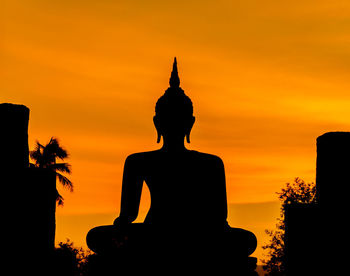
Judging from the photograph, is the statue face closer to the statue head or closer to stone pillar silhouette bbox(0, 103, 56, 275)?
the statue head

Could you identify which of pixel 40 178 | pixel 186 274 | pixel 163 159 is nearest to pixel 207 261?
pixel 186 274

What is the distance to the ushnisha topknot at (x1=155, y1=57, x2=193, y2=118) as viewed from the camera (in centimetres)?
1331

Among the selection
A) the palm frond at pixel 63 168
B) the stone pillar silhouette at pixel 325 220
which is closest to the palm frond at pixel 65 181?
the palm frond at pixel 63 168

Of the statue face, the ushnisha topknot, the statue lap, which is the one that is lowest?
the statue lap

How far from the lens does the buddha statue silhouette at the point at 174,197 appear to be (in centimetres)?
1259

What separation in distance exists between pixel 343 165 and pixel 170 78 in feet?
9.66

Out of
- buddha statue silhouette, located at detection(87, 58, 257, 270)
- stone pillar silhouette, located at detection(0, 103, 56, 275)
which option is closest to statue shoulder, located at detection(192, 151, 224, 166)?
buddha statue silhouette, located at detection(87, 58, 257, 270)

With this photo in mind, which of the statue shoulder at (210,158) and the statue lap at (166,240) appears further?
the statue shoulder at (210,158)

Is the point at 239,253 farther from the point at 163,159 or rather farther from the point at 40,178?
the point at 40,178

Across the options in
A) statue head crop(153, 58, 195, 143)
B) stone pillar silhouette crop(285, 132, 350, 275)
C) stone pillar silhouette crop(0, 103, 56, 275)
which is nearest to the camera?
stone pillar silhouette crop(0, 103, 56, 275)

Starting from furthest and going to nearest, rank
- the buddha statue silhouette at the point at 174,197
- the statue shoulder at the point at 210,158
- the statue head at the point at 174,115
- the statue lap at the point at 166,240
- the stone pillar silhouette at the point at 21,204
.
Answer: the statue head at the point at 174,115 → the statue shoulder at the point at 210,158 → the stone pillar silhouette at the point at 21,204 → the buddha statue silhouette at the point at 174,197 → the statue lap at the point at 166,240

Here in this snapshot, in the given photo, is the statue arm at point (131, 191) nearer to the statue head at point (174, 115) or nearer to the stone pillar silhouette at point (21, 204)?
the statue head at point (174, 115)

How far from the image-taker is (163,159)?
13141mm

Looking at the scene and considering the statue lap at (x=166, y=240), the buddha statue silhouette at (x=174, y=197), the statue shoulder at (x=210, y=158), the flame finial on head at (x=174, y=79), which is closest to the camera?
the statue lap at (x=166, y=240)
